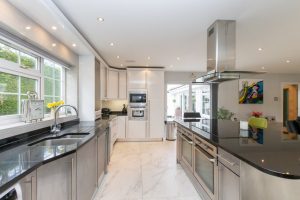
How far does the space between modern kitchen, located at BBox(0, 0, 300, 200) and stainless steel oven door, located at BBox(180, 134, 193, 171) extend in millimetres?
17

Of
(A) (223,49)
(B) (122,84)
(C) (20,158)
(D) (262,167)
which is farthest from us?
(B) (122,84)

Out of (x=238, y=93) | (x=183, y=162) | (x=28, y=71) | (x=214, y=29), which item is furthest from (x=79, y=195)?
(x=238, y=93)

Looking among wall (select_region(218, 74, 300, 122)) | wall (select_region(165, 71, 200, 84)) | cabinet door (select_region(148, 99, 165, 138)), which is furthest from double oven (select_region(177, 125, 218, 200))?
wall (select_region(218, 74, 300, 122))

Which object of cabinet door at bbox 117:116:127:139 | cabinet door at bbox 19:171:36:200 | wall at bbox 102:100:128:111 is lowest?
cabinet door at bbox 117:116:127:139

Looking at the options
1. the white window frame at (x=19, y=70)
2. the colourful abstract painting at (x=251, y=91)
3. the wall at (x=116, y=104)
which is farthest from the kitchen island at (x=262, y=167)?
the colourful abstract painting at (x=251, y=91)

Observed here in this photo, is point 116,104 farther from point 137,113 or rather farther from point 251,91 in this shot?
point 251,91

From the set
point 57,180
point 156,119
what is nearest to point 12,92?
point 57,180

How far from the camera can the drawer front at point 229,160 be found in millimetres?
1572

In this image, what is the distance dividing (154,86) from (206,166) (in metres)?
4.04

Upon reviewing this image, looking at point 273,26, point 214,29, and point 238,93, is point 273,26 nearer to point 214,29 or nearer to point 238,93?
point 214,29

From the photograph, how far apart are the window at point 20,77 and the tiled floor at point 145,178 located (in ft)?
5.43

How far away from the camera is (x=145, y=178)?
10.5 feet

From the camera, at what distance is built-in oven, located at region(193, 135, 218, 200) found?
202 centimetres

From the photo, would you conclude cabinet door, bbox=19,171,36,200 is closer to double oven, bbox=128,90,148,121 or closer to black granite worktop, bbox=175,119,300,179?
black granite worktop, bbox=175,119,300,179
